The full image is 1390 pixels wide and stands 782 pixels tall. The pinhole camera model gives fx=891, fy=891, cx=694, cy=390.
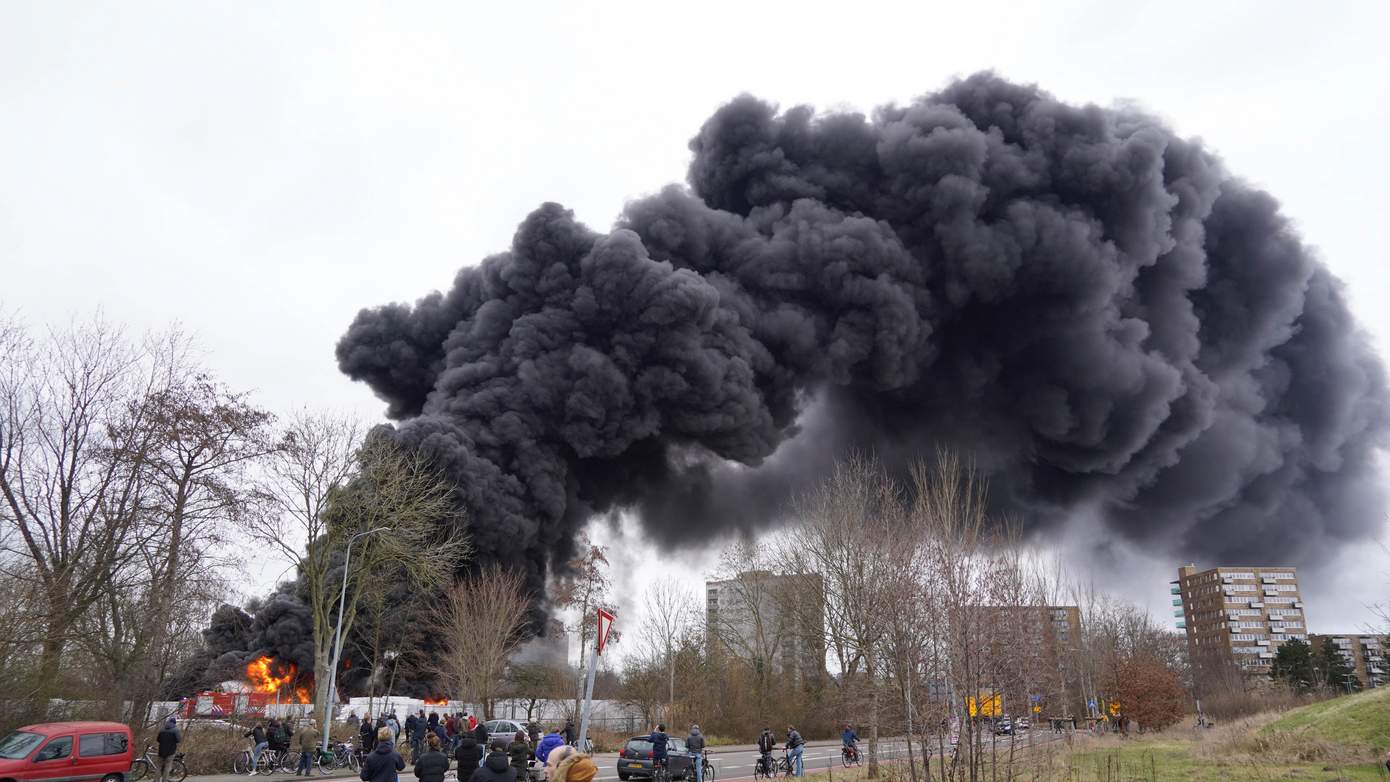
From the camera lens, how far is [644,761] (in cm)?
1814

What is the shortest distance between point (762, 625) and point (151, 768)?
3055 cm

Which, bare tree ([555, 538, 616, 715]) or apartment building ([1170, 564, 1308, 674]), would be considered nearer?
bare tree ([555, 538, 616, 715])

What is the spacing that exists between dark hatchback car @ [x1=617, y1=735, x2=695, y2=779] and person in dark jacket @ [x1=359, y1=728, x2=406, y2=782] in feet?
31.3

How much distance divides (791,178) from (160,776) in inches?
1483

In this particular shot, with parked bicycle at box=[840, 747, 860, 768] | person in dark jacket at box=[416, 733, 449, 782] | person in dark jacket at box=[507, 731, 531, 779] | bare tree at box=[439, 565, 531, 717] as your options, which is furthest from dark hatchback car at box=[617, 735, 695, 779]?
bare tree at box=[439, 565, 531, 717]

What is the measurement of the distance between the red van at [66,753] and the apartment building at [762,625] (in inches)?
939

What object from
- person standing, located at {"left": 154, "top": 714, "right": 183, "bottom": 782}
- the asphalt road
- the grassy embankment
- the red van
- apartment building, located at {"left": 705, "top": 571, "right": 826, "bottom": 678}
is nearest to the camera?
the red van

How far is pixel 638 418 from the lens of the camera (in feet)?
132

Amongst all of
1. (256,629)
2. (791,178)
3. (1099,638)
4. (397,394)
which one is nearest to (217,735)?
(256,629)

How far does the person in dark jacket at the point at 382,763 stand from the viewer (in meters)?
8.90

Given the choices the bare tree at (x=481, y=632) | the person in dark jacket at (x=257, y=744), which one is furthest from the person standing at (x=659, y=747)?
the bare tree at (x=481, y=632)

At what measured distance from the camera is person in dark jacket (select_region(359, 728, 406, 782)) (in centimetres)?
890

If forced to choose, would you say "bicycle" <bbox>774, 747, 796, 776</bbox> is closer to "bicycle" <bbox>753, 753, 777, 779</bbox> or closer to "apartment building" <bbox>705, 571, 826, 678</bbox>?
"bicycle" <bbox>753, 753, 777, 779</bbox>

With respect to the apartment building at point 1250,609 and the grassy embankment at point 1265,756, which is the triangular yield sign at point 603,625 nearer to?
the grassy embankment at point 1265,756
